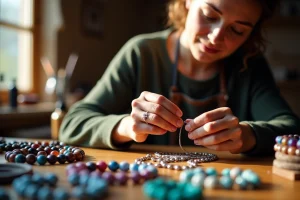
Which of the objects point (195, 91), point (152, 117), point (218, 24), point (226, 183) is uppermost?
point (218, 24)

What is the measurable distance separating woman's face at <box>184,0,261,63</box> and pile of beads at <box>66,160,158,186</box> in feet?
1.95

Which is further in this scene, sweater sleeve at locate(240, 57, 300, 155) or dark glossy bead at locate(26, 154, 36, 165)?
sweater sleeve at locate(240, 57, 300, 155)

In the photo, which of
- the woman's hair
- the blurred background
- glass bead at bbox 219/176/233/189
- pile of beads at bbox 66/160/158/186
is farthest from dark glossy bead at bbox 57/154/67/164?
the blurred background

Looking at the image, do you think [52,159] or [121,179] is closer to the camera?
[121,179]

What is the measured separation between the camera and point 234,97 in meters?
1.56

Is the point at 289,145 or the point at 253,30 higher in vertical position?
the point at 253,30

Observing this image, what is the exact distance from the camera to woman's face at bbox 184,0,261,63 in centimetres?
121

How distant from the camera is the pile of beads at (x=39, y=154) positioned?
33.1 inches

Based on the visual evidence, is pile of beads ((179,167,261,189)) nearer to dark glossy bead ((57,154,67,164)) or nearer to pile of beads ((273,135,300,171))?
pile of beads ((273,135,300,171))

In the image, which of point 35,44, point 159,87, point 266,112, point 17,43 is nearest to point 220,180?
point 266,112

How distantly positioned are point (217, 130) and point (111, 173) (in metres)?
0.33

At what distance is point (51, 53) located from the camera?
9.85 feet

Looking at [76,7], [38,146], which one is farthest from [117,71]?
[76,7]

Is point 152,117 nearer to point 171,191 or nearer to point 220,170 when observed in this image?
point 220,170
